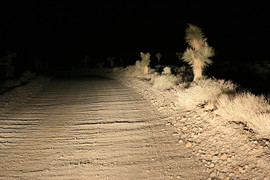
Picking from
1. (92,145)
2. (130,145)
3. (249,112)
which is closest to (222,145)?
(249,112)

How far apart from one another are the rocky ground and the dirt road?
0.27 metres

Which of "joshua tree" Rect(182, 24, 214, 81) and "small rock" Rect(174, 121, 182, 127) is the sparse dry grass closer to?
"joshua tree" Rect(182, 24, 214, 81)

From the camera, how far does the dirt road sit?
456cm

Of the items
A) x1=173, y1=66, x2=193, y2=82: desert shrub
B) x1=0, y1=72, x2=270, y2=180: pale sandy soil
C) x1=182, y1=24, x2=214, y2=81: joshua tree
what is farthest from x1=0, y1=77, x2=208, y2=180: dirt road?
x1=173, y1=66, x2=193, y2=82: desert shrub

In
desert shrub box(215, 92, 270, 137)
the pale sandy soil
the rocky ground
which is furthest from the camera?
desert shrub box(215, 92, 270, 137)

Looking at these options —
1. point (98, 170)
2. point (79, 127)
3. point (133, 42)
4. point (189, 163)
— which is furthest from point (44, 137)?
point (133, 42)

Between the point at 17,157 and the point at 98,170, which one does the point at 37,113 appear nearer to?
the point at 17,157

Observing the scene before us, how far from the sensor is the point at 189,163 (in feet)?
15.4

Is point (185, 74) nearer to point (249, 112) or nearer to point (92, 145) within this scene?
point (249, 112)

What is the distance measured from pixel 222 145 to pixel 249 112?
3.52 ft

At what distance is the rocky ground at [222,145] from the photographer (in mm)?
4130

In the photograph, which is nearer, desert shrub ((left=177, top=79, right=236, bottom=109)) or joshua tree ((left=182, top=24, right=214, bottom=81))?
desert shrub ((left=177, top=79, right=236, bottom=109))

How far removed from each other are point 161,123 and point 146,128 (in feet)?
1.85

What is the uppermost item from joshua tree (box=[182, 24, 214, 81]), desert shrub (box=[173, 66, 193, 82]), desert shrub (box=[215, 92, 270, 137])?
joshua tree (box=[182, 24, 214, 81])
